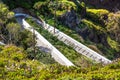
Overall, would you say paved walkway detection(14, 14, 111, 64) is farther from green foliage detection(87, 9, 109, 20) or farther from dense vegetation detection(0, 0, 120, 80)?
green foliage detection(87, 9, 109, 20)

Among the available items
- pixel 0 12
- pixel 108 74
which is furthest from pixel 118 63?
pixel 0 12

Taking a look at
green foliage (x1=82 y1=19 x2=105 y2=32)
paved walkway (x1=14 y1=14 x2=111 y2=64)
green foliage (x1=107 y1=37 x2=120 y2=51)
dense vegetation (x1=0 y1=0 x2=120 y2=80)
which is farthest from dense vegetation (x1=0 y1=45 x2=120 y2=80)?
green foliage (x1=82 y1=19 x2=105 y2=32)

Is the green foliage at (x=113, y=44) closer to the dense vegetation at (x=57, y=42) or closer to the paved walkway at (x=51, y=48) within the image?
the dense vegetation at (x=57, y=42)

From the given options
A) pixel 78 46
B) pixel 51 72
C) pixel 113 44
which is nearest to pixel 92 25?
pixel 113 44

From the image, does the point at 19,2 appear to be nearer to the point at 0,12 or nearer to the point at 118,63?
the point at 0,12

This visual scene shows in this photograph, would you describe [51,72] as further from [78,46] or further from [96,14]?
[96,14]

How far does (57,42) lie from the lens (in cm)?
8838

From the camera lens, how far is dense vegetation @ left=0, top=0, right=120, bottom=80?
4600cm

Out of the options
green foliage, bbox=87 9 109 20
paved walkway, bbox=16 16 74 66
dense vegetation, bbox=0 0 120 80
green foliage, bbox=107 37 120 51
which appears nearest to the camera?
dense vegetation, bbox=0 0 120 80

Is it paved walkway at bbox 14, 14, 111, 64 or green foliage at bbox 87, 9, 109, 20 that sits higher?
paved walkway at bbox 14, 14, 111, 64

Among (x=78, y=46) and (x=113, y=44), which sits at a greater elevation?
(x=78, y=46)

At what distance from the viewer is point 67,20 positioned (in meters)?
105

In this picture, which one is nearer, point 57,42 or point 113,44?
point 57,42

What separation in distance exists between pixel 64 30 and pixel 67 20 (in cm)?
598
